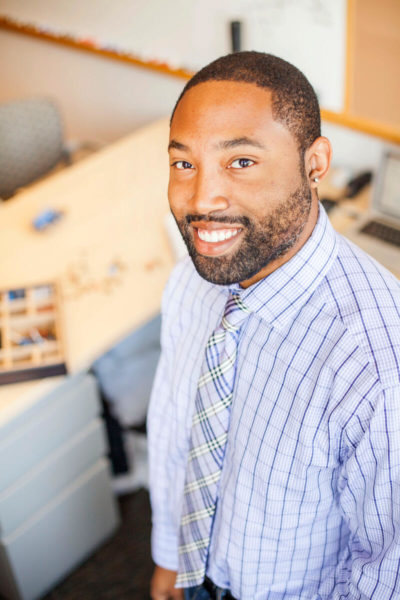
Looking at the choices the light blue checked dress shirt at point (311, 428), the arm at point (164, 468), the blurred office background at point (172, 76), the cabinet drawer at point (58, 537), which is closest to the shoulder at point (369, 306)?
the light blue checked dress shirt at point (311, 428)

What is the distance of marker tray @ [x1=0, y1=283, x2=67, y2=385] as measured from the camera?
133cm

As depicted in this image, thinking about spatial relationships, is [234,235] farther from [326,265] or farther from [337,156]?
[337,156]

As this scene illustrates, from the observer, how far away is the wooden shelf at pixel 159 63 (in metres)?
1.80

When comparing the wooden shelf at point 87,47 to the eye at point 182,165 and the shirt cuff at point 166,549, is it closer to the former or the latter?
the eye at point 182,165

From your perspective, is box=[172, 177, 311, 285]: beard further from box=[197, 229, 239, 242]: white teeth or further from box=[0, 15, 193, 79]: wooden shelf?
box=[0, 15, 193, 79]: wooden shelf

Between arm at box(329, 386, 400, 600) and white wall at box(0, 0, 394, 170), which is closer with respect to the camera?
arm at box(329, 386, 400, 600)

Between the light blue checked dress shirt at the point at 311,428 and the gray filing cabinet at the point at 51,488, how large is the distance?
0.54m

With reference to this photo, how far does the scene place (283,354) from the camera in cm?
78

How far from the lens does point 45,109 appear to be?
2.41 metres

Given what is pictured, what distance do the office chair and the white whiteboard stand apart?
1.56 feet

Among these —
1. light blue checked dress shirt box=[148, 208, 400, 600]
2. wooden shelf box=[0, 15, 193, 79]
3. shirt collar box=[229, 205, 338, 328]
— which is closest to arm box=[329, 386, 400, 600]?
light blue checked dress shirt box=[148, 208, 400, 600]

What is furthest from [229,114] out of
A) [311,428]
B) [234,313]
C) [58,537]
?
[58,537]

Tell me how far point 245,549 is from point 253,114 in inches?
25.4

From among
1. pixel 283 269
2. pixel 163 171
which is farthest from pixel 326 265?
pixel 163 171
